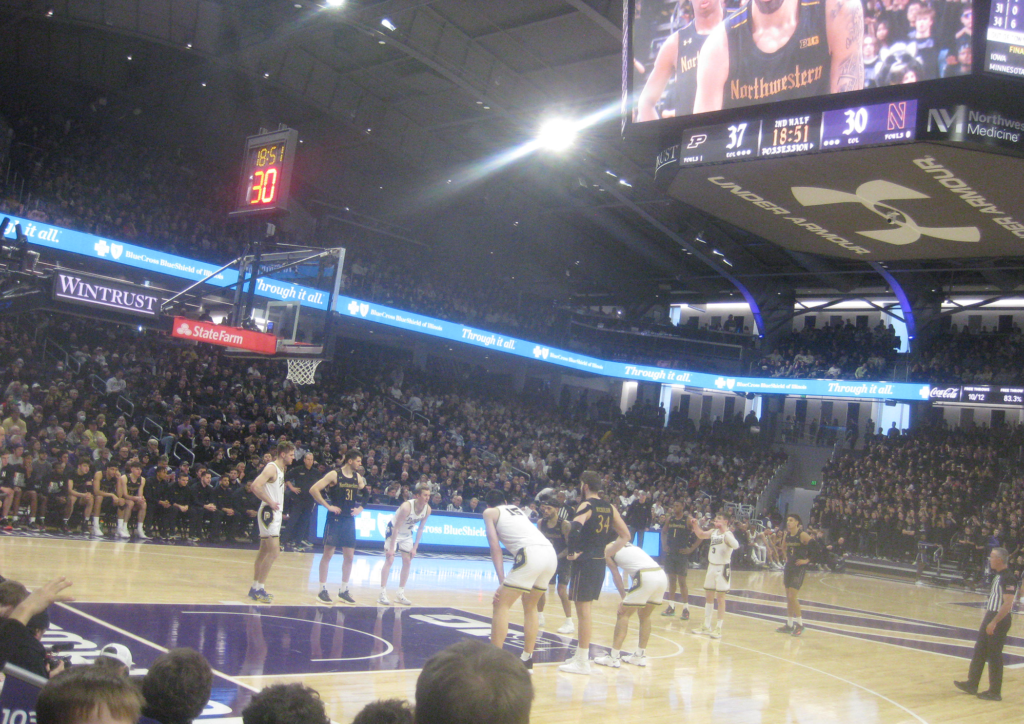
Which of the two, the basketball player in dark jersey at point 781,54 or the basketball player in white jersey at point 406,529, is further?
the basketball player in dark jersey at point 781,54

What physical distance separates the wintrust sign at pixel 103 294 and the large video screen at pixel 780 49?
8.78 meters

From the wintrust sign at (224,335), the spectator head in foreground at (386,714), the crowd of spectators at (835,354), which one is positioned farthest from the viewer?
the crowd of spectators at (835,354)

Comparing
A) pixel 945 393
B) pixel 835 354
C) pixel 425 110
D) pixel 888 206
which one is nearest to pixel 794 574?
pixel 888 206

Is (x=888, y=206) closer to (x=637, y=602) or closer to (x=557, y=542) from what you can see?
(x=557, y=542)

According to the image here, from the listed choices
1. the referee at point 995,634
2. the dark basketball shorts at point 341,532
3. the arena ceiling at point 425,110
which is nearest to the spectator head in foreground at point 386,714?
the dark basketball shorts at point 341,532

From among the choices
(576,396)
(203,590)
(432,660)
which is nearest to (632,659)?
(203,590)

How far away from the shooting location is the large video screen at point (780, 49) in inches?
425

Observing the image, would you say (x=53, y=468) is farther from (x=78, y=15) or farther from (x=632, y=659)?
(x=78, y=15)

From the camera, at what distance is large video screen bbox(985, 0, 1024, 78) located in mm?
10312

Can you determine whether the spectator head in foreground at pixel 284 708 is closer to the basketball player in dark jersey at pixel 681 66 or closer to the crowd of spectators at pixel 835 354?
the basketball player in dark jersey at pixel 681 66

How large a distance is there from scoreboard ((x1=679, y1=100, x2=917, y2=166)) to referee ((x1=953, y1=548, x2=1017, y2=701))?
548 cm

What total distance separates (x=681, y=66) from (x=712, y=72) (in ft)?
1.72

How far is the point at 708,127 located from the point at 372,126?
1521cm

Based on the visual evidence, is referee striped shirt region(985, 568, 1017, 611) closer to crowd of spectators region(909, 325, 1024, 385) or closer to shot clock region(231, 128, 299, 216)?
shot clock region(231, 128, 299, 216)
